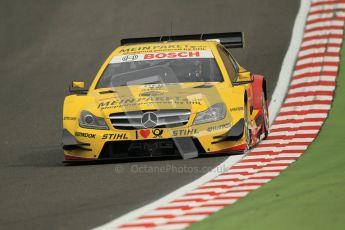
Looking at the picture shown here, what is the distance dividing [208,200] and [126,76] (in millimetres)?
4980

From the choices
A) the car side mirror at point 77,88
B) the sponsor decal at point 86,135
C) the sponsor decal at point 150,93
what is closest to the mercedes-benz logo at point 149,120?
the sponsor decal at point 150,93

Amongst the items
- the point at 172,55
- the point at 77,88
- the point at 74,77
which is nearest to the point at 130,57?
the point at 172,55

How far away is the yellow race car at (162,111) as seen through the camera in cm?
1322

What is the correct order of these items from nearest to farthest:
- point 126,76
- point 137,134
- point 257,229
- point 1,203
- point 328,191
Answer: point 257,229 < point 328,191 < point 1,203 < point 137,134 < point 126,76

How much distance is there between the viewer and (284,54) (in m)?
21.0

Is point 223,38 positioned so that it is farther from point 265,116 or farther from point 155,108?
point 155,108

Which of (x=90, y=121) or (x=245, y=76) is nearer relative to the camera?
(x=90, y=121)

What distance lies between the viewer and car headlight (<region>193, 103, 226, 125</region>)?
43.5ft

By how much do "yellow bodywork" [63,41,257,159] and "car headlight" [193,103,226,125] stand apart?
0.04 meters

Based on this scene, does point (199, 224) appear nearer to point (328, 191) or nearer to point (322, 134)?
point (328, 191)

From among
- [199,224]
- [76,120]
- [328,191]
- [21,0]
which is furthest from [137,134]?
[21,0]

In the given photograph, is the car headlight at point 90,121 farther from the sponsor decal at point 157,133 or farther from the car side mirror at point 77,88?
the car side mirror at point 77,88

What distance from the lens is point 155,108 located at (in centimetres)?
1332

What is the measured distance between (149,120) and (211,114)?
2.27 feet
